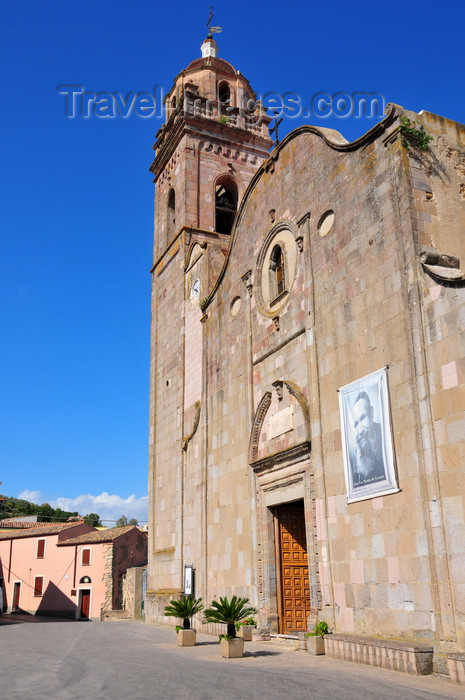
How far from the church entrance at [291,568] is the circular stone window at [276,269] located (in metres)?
5.30

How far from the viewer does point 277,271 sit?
18.2 m

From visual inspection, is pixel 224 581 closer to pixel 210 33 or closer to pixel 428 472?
pixel 428 472

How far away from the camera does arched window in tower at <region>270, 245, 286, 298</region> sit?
1769 centimetres

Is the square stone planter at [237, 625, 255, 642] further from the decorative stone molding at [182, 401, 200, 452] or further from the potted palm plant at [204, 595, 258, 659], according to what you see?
the decorative stone molding at [182, 401, 200, 452]

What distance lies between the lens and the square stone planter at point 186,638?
14.9 meters

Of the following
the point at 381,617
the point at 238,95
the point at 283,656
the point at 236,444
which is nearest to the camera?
the point at 381,617

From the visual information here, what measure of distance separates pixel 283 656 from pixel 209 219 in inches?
695

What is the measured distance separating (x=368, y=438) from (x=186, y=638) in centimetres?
666

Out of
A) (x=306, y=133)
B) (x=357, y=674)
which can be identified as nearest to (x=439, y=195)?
(x=306, y=133)

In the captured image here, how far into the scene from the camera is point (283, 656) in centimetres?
1258

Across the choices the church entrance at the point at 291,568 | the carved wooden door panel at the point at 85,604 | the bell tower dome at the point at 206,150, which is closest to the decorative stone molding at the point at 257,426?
the church entrance at the point at 291,568

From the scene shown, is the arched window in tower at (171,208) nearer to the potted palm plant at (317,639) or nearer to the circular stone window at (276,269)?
the circular stone window at (276,269)

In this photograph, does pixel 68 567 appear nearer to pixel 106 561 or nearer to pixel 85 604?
pixel 85 604

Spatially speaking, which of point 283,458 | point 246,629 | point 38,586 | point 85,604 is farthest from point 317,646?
point 38,586
